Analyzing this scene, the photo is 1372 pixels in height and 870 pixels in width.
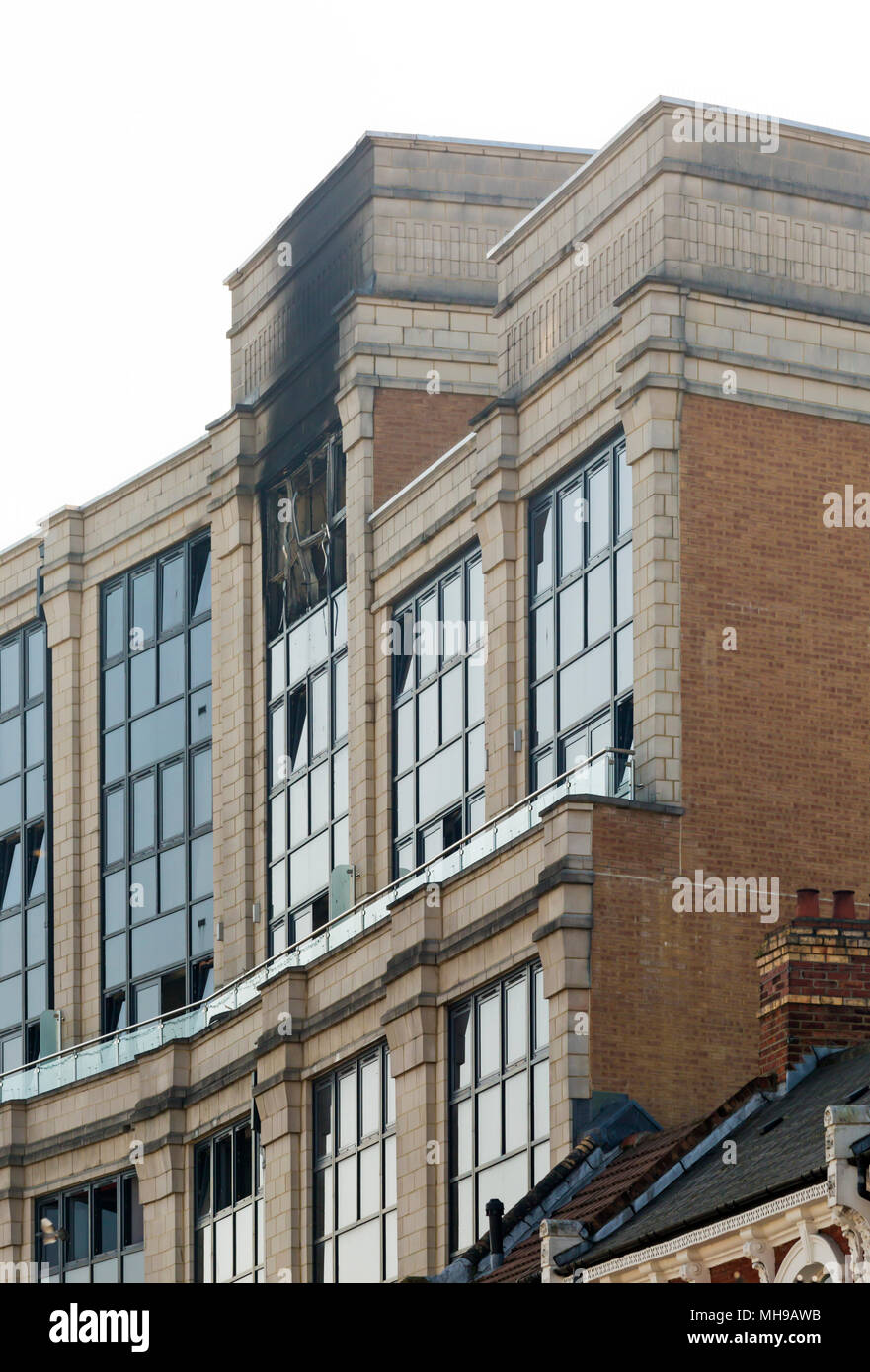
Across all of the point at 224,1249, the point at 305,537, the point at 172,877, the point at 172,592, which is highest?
the point at 172,592

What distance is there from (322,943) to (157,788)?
12428 mm

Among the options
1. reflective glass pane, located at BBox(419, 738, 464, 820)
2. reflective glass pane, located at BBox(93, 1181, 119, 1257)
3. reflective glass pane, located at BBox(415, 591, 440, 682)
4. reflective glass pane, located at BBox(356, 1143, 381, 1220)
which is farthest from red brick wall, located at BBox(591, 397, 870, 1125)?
reflective glass pane, located at BBox(93, 1181, 119, 1257)

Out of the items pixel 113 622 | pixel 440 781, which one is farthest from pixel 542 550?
pixel 113 622

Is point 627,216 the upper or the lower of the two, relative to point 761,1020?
upper

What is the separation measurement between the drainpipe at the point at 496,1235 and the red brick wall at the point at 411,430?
18.1m

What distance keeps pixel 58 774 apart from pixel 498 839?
21.8 meters

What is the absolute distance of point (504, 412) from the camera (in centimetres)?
4875

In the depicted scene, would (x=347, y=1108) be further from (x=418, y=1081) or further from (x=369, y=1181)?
(x=418, y=1081)

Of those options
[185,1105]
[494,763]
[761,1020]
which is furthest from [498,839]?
[185,1105]

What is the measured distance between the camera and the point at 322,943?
50094mm

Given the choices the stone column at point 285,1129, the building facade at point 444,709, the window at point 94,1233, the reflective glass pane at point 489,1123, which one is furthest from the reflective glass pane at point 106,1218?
the reflective glass pane at point 489,1123

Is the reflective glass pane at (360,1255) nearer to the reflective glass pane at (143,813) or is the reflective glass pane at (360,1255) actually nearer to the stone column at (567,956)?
the stone column at (567,956)
